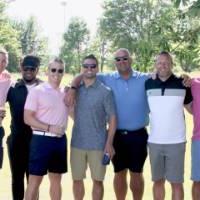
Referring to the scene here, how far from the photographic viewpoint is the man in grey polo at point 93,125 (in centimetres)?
655

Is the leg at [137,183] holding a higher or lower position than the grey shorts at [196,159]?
lower

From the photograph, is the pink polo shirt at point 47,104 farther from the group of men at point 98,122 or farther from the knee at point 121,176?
the knee at point 121,176

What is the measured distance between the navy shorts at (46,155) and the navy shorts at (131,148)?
0.89 m

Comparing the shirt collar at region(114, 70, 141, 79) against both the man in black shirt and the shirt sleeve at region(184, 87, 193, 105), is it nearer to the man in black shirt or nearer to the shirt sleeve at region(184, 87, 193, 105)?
the shirt sleeve at region(184, 87, 193, 105)

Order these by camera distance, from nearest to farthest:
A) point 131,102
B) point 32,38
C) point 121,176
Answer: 1. point 131,102
2. point 121,176
3. point 32,38

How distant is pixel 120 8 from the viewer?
63969 millimetres

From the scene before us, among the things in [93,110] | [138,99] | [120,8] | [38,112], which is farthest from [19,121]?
[120,8]

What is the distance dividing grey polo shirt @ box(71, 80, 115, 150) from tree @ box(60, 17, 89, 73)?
6987cm

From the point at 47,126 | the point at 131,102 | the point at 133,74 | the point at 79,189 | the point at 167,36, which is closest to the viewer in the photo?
the point at 167,36

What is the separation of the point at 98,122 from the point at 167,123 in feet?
2.91

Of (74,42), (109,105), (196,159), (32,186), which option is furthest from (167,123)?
(74,42)

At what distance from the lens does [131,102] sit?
6914 millimetres

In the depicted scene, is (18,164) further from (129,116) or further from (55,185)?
(129,116)

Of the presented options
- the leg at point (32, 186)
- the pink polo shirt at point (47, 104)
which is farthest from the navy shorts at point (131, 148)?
the leg at point (32, 186)
